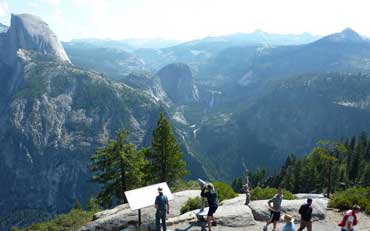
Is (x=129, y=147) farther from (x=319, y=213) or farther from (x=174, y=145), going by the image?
(x=319, y=213)

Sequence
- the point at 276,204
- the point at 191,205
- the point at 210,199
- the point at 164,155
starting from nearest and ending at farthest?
the point at 276,204 → the point at 210,199 → the point at 191,205 → the point at 164,155

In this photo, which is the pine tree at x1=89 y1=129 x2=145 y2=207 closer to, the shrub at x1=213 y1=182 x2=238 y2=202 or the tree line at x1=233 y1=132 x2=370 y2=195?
the shrub at x1=213 y1=182 x2=238 y2=202

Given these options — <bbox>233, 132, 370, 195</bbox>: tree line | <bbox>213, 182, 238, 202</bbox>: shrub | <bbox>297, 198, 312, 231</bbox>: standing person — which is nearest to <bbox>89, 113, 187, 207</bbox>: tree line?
<bbox>213, 182, 238, 202</bbox>: shrub

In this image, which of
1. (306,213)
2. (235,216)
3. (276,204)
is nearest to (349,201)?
(235,216)

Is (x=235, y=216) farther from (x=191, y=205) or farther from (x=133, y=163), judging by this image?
(x=133, y=163)

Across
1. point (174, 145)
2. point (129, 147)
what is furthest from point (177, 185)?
Answer: point (129, 147)

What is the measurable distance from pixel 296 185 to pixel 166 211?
3836 inches

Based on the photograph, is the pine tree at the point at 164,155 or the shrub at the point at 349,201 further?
the pine tree at the point at 164,155

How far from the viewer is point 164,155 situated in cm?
5984

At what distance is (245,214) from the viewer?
96.6 ft

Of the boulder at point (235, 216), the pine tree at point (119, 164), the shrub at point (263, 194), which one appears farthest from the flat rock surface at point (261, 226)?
the pine tree at point (119, 164)

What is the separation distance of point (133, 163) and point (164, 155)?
7010mm

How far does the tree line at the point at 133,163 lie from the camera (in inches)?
2117

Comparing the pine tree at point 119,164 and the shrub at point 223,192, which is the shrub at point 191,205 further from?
→ the pine tree at point 119,164
